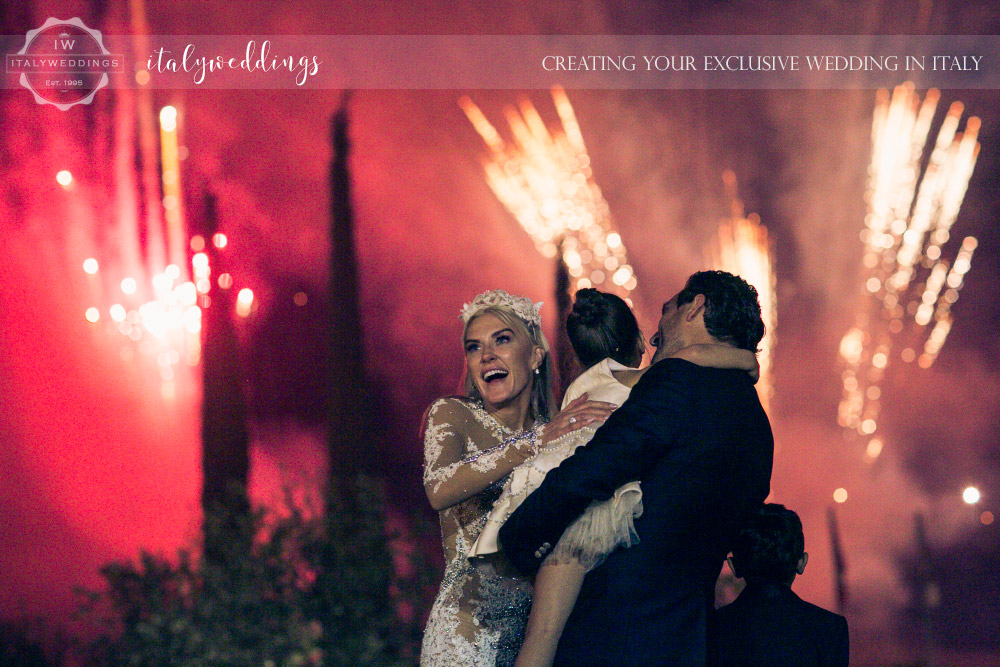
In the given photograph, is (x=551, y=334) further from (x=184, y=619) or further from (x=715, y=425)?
(x=715, y=425)

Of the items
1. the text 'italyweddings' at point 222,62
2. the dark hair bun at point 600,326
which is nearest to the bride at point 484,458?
the dark hair bun at point 600,326

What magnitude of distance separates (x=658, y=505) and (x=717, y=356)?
32 cm

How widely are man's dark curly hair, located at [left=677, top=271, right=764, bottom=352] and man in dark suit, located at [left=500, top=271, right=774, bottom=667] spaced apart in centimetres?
2

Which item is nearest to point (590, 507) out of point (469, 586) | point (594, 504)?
point (594, 504)

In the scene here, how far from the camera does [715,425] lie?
Answer: 1738 mm

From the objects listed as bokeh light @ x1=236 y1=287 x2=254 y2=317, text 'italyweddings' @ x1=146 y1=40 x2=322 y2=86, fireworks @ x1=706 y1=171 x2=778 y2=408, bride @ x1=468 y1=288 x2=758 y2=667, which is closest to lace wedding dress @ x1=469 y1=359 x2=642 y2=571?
bride @ x1=468 y1=288 x2=758 y2=667

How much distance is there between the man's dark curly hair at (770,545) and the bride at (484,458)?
507 millimetres

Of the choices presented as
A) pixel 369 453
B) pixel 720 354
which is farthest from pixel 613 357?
pixel 369 453

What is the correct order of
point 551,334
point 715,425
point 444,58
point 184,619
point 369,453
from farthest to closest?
point 369,453
point 551,334
point 444,58
point 184,619
point 715,425

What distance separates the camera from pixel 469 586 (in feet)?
7.93

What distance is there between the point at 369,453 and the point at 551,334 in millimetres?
3811

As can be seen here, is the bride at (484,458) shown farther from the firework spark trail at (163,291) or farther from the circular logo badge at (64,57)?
the firework spark trail at (163,291)

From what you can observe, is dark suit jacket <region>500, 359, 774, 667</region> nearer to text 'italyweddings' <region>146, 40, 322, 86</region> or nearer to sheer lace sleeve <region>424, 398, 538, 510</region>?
sheer lace sleeve <region>424, 398, 538, 510</region>

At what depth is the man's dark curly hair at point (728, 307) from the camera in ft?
6.03
